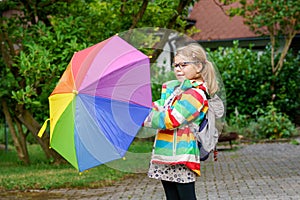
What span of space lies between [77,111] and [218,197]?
13.5ft

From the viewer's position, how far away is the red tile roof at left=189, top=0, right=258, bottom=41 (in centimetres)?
2414

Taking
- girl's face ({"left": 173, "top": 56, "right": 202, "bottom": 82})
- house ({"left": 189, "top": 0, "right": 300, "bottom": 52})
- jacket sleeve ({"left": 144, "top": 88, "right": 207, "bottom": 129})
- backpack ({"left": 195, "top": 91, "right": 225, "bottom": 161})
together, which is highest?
girl's face ({"left": 173, "top": 56, "right": 202, "bottom": 82})

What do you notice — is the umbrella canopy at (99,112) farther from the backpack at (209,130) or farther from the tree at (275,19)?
the tree at (275,19)

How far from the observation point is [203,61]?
4.95m

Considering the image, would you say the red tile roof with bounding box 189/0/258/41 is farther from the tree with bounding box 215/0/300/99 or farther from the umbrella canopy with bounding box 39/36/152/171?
the umbrella canopy with bounding box 39/36/152/171

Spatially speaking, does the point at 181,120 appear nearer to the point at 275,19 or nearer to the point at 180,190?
the point at 180,190

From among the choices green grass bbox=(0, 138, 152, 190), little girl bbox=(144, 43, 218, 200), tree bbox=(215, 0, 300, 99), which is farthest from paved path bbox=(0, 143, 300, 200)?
tree bbox=(215, 0, 300, 99)

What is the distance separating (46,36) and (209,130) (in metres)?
7.69

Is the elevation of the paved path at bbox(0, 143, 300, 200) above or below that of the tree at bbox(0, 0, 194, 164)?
below

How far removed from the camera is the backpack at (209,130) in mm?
4859

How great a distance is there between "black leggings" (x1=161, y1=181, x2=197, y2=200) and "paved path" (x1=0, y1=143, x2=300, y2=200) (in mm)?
3562

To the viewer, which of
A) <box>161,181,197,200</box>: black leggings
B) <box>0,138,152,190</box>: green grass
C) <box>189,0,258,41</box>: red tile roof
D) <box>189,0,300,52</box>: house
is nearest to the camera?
<box>161,181,197,200</box>: black leggings

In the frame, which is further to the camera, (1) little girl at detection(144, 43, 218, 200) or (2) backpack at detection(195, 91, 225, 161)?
(2) backpack at detection(195, 91, 225, 161)

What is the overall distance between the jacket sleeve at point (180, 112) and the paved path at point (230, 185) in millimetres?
3887
